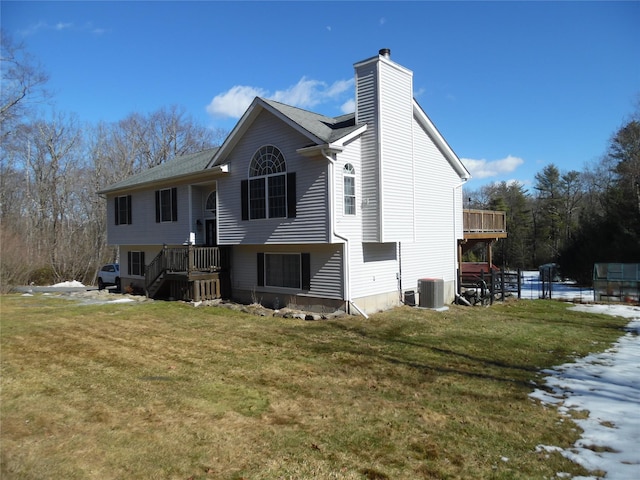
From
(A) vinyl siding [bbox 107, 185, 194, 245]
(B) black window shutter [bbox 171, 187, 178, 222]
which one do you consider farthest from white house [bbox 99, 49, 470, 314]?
(B) black window shutter [bbox 171, 187, 178, 222]

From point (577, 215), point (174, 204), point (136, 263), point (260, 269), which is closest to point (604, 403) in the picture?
point (260, 269)

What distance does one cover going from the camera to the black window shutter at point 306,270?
45.9ft

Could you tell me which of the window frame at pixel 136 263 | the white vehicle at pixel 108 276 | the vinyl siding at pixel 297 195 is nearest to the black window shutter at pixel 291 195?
the vinyl siding at pixel 297 195

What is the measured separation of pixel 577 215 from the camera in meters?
53.2

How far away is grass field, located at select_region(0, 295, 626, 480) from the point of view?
4324 mm

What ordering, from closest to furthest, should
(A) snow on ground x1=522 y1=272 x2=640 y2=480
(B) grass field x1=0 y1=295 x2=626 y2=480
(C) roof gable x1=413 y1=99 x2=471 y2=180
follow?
1. (B) grass field x1=0 y1=295 x2=626 y2=480
2. (A) snow on ground x1=522 y1=272 x2=640 y2=480
3. (C) roof gable x1=413 y1=99 x2=471 y2=180

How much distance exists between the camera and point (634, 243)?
2662cm

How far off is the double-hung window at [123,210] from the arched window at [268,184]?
32.8 feet

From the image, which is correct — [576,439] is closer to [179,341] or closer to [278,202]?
[179,341]

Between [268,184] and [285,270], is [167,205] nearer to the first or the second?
[268,184]

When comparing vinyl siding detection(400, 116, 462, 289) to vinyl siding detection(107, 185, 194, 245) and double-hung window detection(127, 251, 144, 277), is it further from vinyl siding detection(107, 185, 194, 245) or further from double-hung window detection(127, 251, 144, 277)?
double-hung window detection(127, 251, 144, 277)

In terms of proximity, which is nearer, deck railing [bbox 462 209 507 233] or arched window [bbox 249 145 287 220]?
arched window [bbox 249 145 287 220]

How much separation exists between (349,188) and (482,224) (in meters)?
11.2

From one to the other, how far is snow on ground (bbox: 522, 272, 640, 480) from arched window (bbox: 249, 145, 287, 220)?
922 centimetres
